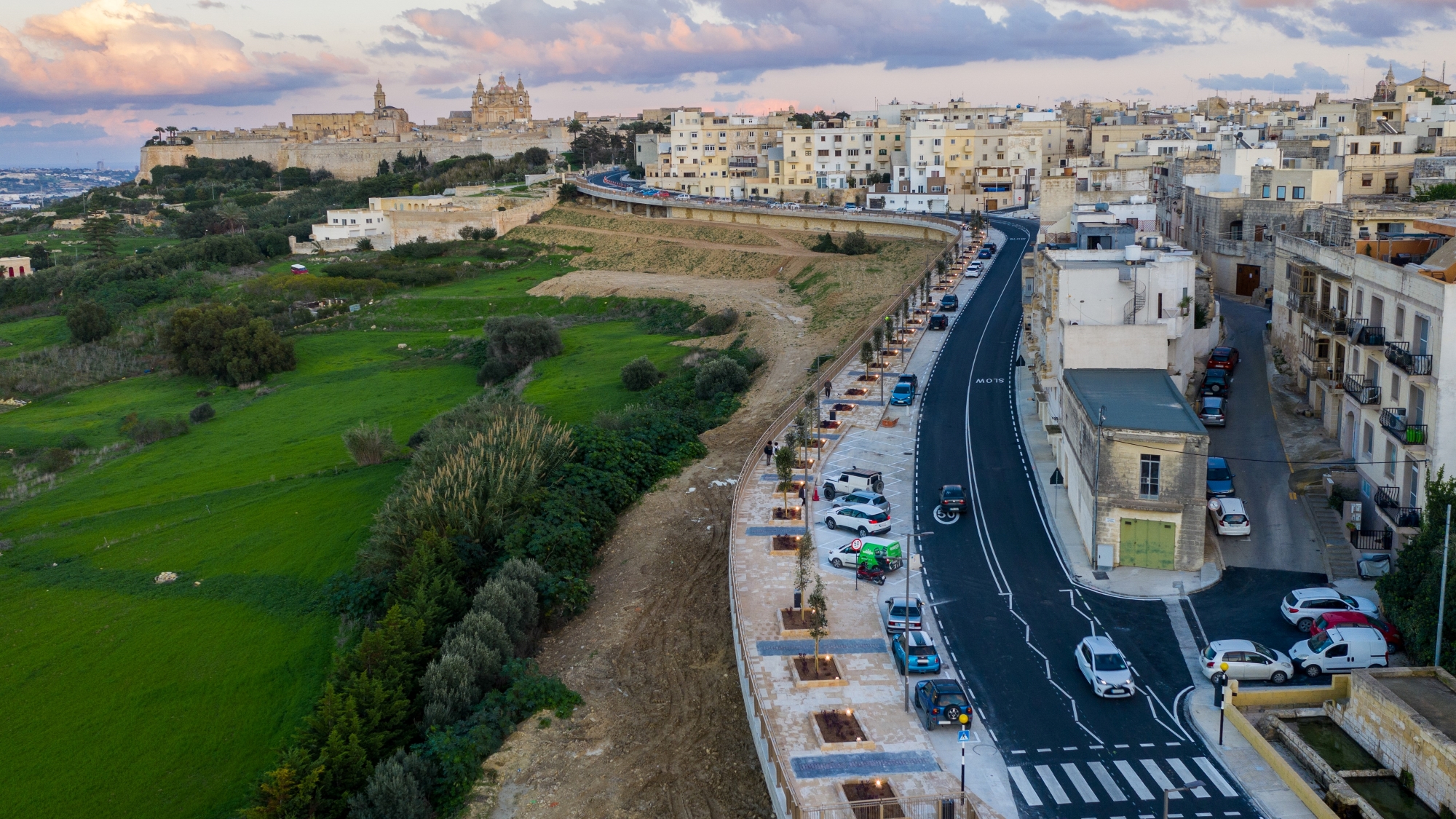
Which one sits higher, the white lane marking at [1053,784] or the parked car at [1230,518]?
the parked car at [1230,518]

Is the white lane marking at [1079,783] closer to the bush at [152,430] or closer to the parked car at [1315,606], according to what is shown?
the parked car at [1315,606]

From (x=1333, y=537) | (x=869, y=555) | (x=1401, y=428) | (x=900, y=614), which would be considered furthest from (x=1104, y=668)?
(x=1401, y=428)

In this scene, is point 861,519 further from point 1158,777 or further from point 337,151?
point 337,151

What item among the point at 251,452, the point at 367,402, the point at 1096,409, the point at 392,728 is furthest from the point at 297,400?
the point at 1096,409

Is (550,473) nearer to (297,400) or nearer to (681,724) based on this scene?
(681,724)

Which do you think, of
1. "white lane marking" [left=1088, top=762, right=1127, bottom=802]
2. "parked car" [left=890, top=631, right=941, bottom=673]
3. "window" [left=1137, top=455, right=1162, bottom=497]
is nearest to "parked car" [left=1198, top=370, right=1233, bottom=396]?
"window" [left=1137, top=455, right=1162, bottom=497]

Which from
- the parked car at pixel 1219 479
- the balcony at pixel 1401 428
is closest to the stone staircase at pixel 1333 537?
the parked car at pixel 1219 479
